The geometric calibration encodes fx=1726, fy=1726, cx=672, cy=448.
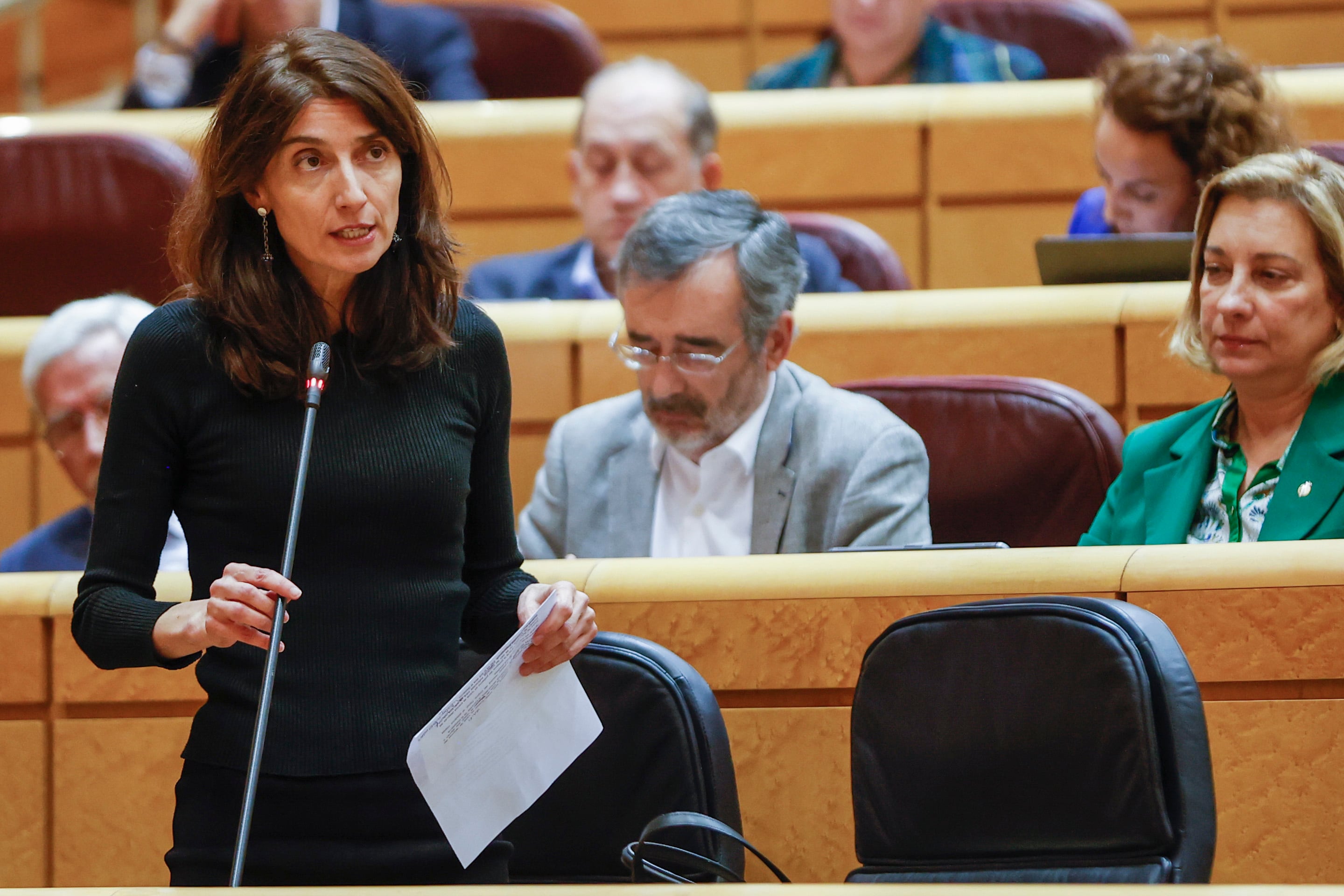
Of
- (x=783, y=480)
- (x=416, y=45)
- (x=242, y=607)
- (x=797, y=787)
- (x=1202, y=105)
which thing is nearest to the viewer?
(x=242, y=607)

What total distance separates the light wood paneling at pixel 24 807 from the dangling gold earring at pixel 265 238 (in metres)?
0.59

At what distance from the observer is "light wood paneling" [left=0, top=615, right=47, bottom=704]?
1420 millimetres

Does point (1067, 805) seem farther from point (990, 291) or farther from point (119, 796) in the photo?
point (990, 291)

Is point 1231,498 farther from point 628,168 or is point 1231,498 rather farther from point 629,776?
point 628,168

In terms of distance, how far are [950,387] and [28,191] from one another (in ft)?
4.57

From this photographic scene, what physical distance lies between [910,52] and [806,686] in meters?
1.70

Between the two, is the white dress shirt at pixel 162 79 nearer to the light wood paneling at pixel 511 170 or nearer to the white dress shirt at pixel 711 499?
the light wood paneling at pixel 511 170

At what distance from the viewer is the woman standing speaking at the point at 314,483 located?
932mm

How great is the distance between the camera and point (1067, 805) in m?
1.02

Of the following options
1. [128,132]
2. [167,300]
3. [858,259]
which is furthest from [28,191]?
[167,300]

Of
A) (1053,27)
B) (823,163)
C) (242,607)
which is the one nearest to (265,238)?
(242,607)

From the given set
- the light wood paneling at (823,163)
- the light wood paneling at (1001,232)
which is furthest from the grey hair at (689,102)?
the light wood paneling at (1001,232)

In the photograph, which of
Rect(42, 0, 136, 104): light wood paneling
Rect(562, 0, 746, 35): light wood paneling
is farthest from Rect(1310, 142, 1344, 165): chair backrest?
Rect(42, 0, 136, 104): light wood paneling

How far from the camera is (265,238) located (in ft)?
3.32
